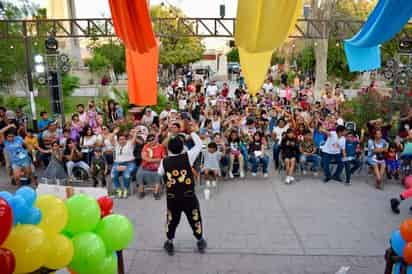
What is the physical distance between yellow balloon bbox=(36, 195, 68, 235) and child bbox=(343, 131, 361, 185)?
6002 mm

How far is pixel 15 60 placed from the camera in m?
16.6

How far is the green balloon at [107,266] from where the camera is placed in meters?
3.57

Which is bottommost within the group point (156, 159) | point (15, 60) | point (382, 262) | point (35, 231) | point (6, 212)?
point (382, 262)

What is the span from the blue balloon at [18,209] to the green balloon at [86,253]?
65 centimetres

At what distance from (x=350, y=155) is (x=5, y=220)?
6821 mm

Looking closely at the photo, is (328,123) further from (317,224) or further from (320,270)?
(320,270)

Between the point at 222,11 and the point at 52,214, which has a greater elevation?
the point at 222,11

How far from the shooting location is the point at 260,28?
4004 millimetres

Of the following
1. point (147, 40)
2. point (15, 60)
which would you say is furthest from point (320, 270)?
point (15, 60)

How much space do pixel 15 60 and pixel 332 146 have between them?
14.4 m

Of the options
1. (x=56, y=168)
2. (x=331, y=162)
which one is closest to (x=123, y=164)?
(x=56, y=168)

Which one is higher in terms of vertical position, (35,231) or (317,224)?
(35,231)

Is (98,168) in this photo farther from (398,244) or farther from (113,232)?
(398,244)

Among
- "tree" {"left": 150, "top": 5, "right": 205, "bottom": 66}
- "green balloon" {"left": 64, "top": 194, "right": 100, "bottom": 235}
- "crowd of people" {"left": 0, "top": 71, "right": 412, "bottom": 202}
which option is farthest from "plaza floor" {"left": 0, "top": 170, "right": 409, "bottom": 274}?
"tree" {"left": 150, "top": 5, "right": 205, "bottom": 66}
